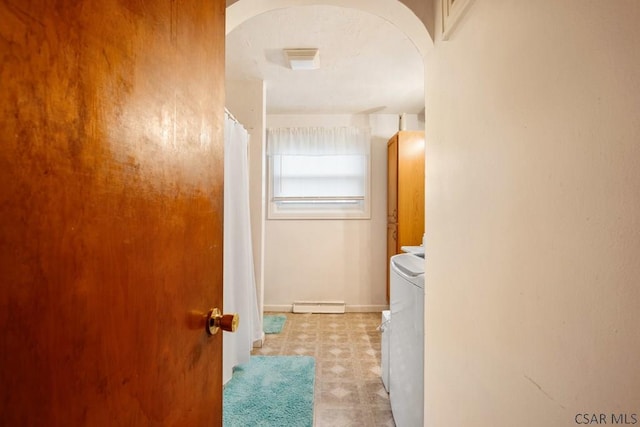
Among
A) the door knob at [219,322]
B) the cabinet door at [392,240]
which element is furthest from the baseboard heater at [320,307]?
the door knob at [219,322]

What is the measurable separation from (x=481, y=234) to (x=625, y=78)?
1.41 ft

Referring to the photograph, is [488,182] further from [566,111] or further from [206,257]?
[206,257]

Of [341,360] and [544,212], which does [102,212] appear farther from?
[341,360]

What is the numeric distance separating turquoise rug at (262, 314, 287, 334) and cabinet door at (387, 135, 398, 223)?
1595 millimetres

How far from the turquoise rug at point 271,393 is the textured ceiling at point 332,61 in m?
2.29

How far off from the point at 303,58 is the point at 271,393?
230cm

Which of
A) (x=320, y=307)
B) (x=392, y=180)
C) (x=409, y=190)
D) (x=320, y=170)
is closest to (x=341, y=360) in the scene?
(x=320, y=307)

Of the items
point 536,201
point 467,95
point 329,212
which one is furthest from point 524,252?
point 329,212

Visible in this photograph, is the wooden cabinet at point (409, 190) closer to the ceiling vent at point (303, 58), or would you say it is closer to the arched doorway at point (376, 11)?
the ceiling vent at point (303, 58)

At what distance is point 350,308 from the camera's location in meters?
3.46

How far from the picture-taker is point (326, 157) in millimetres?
3482

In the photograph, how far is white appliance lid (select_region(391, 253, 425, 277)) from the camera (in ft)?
4.56

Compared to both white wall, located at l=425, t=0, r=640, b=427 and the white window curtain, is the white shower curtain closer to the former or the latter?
the white window curtain

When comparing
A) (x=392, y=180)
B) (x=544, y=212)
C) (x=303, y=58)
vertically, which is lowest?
(x=544, y=212)
